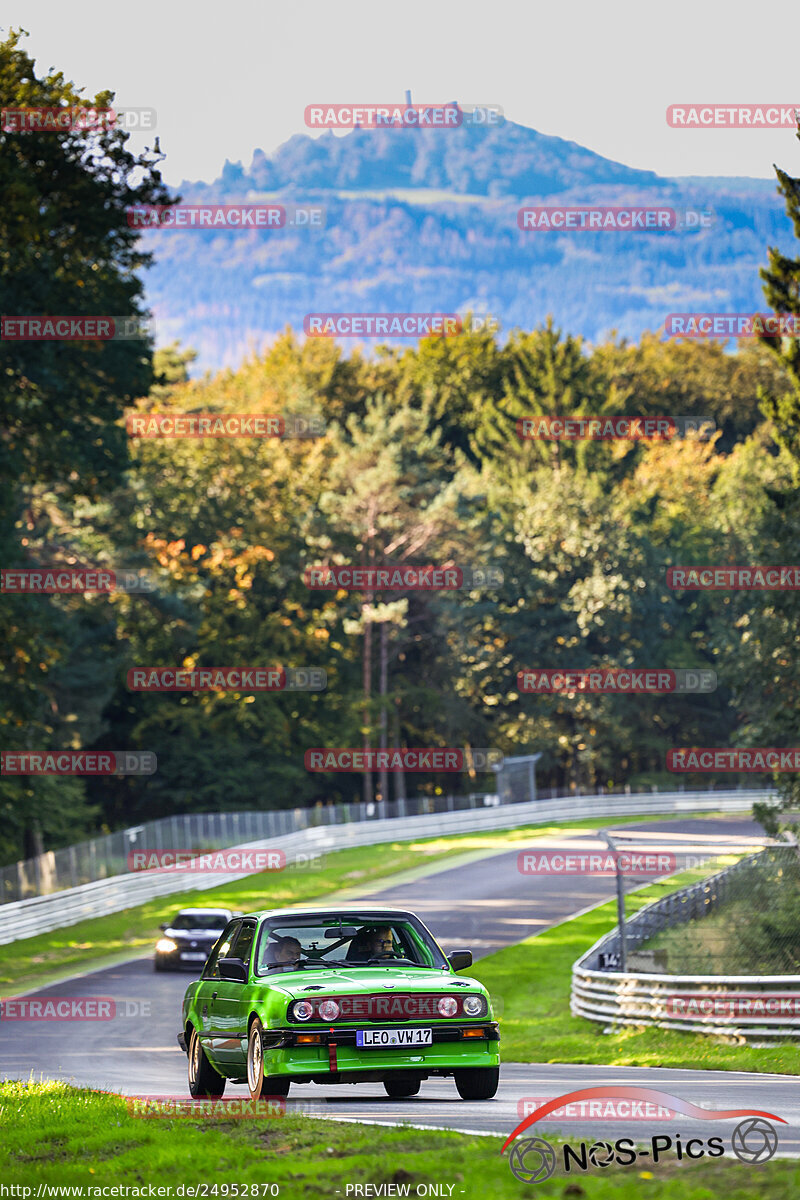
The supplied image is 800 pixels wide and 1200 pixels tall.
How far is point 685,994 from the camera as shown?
21.2 metres

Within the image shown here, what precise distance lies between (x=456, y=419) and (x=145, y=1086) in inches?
3089

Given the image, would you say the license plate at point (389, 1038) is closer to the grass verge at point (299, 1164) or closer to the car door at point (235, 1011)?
the grass verge at point (299, 1164)

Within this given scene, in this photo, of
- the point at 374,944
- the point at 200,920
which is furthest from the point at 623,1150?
the point at 200,920

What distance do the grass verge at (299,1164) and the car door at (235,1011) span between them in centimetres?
99

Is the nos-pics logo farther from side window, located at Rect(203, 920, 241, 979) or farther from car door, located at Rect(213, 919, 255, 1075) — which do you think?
side window, located at Rect(203, 920, 241, 979)

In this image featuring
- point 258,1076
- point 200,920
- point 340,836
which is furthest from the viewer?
point 340,836

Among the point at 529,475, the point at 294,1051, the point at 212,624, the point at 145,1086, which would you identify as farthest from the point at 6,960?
the point at 529,475

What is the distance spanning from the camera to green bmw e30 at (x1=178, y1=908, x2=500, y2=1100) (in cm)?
980

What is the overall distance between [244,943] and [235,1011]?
0.75 metres

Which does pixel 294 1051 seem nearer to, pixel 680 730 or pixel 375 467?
pixel 375 467

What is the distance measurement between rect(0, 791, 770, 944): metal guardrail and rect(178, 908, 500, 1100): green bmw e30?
27.5 metres

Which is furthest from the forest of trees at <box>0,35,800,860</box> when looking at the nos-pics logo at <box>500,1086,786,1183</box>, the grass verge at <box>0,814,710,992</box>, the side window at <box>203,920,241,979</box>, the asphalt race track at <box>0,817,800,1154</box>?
the nos-pics logo at <box>500,1086,786,1183</box>

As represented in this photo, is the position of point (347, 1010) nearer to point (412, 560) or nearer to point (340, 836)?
point (340, 836)

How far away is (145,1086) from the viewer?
15.5m
